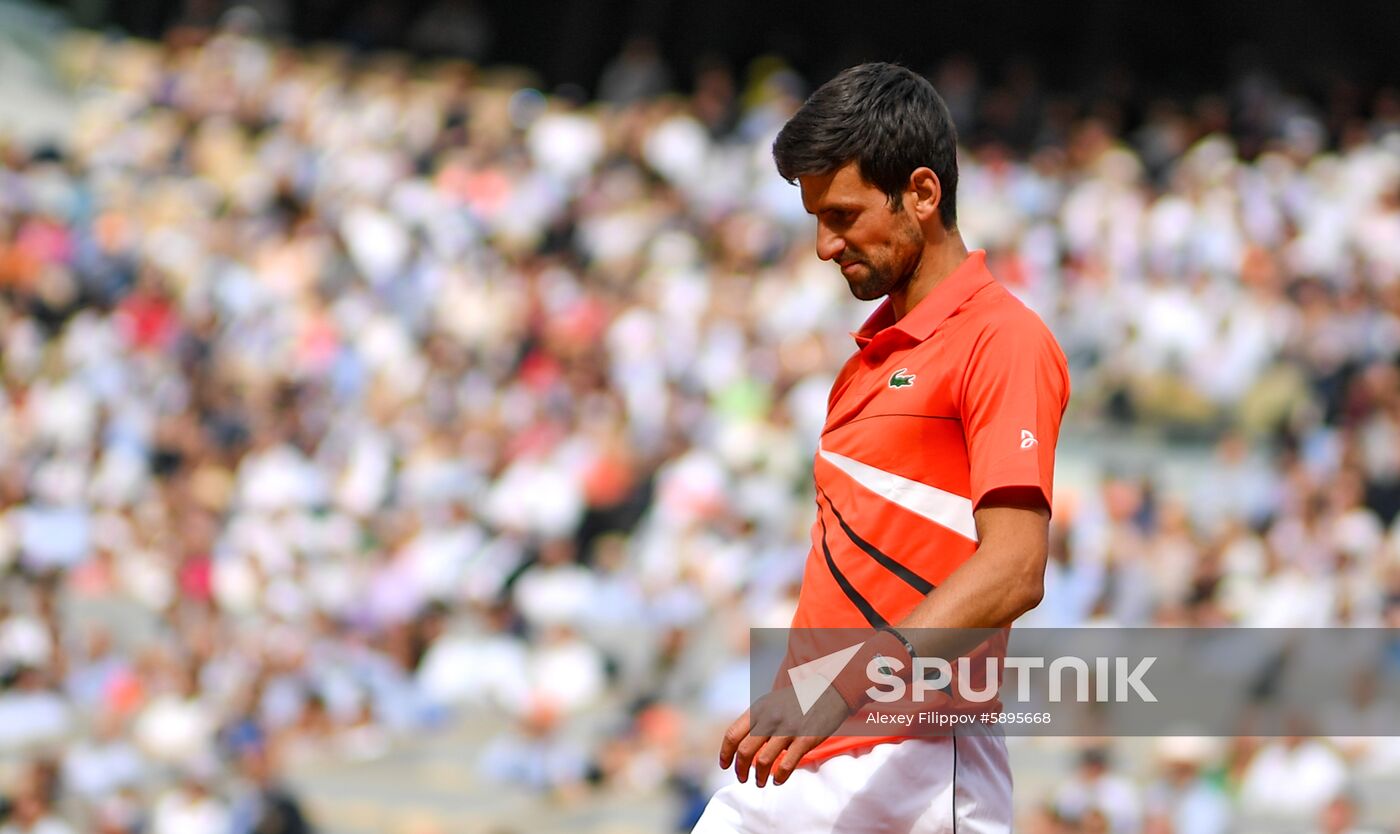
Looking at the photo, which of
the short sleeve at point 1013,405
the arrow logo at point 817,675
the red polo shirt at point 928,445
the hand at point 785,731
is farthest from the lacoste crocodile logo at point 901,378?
the hand at point 785,731

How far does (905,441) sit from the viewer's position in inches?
127

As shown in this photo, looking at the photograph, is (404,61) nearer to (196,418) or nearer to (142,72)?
(142,72)

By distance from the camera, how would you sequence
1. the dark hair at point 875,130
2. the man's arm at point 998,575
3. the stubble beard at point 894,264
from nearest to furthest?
the man's arm at point 998,575 < the dark hair at point 875,130 < the stubble beard at point 894,264

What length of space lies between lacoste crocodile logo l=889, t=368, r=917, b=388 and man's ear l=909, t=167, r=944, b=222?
269 mm

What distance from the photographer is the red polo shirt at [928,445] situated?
306 cm

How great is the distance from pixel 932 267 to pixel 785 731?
2.95ft

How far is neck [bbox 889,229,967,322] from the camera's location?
3342 millimetres

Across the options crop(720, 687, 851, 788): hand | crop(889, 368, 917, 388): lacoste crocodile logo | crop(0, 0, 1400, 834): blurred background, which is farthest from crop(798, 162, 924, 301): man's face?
crop(0, 0, 1400, 834): blurred background

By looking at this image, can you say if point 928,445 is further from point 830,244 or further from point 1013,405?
point 830,244

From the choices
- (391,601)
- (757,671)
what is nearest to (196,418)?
(391,601)

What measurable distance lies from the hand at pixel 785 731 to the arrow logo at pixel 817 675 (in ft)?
0.04

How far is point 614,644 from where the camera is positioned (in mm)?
12234

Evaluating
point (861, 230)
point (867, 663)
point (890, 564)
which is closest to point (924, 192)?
point (861, 230)

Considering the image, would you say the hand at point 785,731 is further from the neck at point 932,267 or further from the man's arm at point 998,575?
the neck at point 932,267
